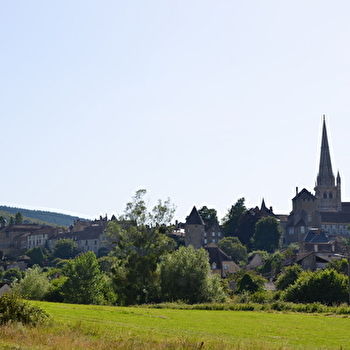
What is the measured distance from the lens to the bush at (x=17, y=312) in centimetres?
2106

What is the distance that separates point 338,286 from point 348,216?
128840 mm

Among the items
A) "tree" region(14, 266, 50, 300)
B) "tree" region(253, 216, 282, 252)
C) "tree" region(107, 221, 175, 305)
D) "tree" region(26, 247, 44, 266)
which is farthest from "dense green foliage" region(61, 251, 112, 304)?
"tree" region(26, 247, 44, 266)

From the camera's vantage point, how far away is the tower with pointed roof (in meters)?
188

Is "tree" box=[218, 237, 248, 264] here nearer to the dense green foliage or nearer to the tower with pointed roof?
the tower with pointed roof

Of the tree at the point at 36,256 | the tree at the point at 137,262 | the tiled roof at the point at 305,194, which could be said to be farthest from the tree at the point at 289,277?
the tree at the point at 36,256

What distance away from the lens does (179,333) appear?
71.4 ft

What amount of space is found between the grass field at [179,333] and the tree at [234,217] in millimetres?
121233

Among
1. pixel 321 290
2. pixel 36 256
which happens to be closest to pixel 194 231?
pixel 36 256

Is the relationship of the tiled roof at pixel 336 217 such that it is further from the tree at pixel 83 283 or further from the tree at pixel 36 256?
the tree at pixel 83 283

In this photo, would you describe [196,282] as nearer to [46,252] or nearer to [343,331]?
[343,331]

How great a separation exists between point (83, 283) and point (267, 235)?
91.0m

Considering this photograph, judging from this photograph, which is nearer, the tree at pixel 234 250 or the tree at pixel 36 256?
the tree at pixel 234 250

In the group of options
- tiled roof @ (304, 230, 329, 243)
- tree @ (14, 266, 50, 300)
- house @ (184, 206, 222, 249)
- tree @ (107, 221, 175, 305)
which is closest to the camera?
tree @ (107, 221, 175, 305)

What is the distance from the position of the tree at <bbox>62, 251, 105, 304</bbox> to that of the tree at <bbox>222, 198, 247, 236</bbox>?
9866 cm
